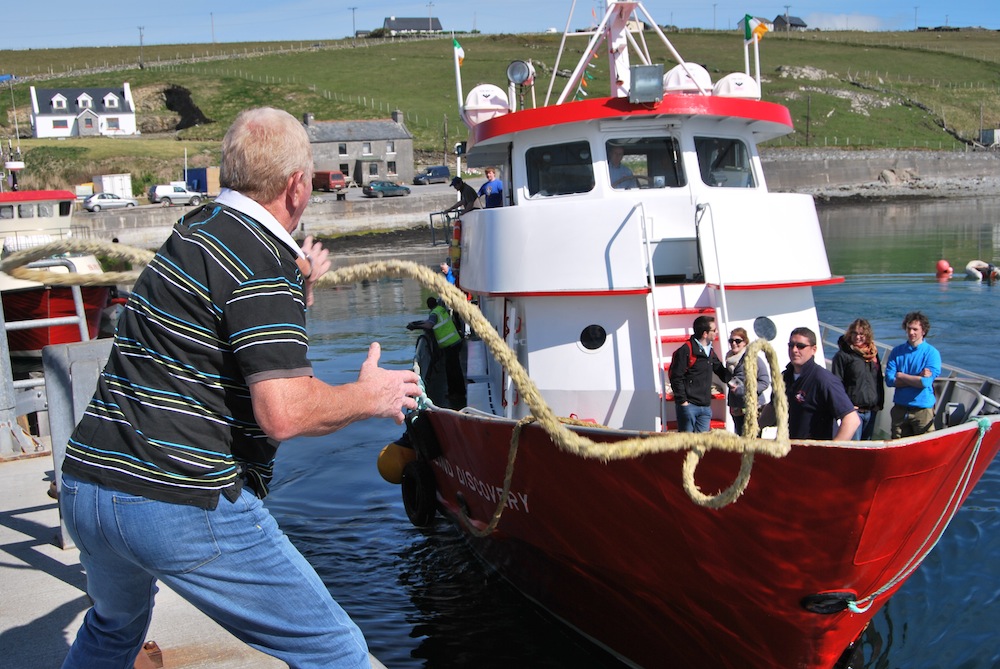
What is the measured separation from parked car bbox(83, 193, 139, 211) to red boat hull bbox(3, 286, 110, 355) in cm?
3767

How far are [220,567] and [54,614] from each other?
274 centimetres

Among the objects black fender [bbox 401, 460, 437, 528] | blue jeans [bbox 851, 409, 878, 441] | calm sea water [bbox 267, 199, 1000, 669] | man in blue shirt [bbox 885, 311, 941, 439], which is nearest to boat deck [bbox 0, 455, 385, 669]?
calm sea water [bbox 267, 199, 1000, 669]

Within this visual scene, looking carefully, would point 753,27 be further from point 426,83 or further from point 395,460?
point 426,83

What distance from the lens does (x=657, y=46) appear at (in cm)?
11262

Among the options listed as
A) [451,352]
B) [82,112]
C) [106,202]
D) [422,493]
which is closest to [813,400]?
[422,493]

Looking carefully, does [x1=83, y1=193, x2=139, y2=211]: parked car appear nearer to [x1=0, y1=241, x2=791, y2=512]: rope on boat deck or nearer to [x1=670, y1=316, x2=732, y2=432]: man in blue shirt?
[x1=670, y1=316, x2=732, y2=432]: man in blue shirt

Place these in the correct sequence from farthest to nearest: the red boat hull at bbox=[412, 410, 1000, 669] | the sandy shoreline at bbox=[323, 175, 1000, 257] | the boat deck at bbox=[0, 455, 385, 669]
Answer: the sandy shoreline at bbox=[323, 175, 1000, 257] < the red boat hull at bbox=[412, 410, 1000, 669] < the boat deck at bbox=[0, 455, 385, 669]

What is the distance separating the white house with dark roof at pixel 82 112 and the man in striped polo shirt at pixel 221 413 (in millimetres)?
89973

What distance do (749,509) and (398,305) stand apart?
24480 mm

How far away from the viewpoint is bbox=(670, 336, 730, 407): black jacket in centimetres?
718

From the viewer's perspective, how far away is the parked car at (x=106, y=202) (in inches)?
1944

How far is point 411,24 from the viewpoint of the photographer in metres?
154

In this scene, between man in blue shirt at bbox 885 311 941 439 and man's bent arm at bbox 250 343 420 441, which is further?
man in blue shirt at bbox 885 311 941 439

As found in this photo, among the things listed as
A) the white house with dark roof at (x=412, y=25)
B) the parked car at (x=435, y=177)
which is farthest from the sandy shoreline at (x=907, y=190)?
the white house with dark roof at (x=412, y=25)
